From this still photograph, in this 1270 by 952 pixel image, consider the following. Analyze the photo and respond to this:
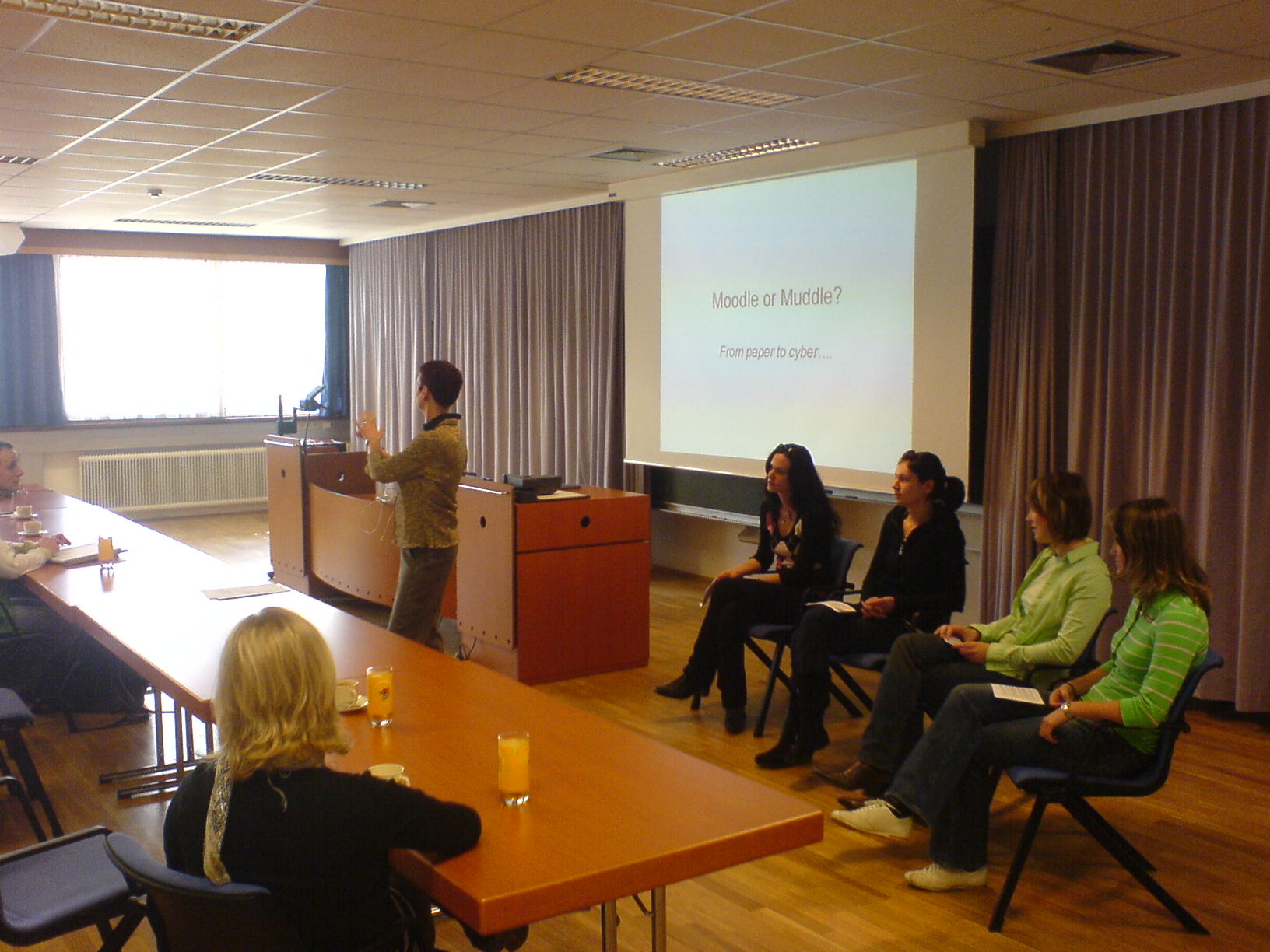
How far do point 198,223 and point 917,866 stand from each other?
29.2ft

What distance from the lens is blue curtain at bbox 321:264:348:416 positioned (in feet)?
39.6

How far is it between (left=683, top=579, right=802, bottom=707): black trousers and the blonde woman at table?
2.86 meters

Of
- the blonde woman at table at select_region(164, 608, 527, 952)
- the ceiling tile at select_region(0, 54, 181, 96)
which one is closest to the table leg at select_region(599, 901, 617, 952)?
the blonde woman at table at select_region(164, 608, 527, 952)

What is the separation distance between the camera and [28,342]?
10383 millimetres

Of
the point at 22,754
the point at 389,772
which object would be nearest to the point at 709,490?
the point at 22,754

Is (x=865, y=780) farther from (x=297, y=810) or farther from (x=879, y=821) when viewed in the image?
(x=297, y=810)

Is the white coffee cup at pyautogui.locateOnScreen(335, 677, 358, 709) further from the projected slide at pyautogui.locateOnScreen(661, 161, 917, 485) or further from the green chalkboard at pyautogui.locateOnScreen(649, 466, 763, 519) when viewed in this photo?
the green chalkboard at pyautogui.locateOnScreen(649, 466, 763, 519)

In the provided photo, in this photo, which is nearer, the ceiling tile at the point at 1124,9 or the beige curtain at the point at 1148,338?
the ceiling tile at the point at 1124,9

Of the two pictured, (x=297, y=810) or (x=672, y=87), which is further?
(x=672, y=87)

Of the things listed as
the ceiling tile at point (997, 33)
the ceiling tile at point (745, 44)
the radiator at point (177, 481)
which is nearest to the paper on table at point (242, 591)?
the ceiling tile at point (745, 44)

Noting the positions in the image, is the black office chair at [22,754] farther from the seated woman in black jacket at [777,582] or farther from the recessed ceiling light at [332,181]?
the recessed ceiling light at [332,181]

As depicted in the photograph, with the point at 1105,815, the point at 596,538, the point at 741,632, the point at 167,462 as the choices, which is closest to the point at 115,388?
the point at 167,462

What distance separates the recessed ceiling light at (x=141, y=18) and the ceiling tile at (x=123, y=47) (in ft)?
0.11

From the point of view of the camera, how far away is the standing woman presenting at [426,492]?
4.71 meters
